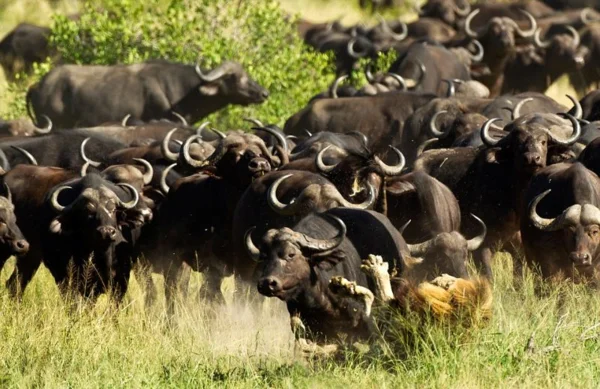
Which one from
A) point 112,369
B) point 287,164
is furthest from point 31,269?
point 112,369

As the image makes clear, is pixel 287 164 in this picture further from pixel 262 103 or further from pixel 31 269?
pixel 262 103

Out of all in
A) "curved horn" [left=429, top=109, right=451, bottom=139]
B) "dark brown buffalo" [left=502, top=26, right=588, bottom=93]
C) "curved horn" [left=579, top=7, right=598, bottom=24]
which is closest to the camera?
"curved horn" [left=429, top=109, right=451, bottom=139]

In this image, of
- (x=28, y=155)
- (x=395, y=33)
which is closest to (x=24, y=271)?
(x=28, y=155)

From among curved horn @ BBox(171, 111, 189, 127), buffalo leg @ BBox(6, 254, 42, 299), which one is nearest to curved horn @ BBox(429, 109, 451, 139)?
curved horn @ BBox(171, 111, 189, 127)

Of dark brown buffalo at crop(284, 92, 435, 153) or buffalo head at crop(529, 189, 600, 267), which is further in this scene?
dark brown buffalo at crop(284, 92, 435, 153)

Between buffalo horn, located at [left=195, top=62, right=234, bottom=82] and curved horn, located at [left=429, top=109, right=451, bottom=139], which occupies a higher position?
curved horn, located at [left=429, top=109, right=451, bottom=139]

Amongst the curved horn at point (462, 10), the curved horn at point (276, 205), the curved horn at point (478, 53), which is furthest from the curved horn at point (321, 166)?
the curved horn at point (462, 10)

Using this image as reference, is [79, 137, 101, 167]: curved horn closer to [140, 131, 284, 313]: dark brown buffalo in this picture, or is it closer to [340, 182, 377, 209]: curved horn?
[140, 131, 284, 313]: dark brown buffalo

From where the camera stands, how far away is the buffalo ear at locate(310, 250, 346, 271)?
980 centimetres

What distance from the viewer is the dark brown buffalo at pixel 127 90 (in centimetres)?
2398

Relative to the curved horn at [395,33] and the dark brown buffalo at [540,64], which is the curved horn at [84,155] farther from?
the curved horn at [395,33]

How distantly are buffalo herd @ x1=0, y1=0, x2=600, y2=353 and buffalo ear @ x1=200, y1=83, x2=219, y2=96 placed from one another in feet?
12.0

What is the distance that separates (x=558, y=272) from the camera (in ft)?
40.8

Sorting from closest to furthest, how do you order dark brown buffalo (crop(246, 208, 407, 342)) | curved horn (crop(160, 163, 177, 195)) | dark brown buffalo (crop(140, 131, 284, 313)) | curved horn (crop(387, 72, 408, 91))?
dark brown buffalo (crop(246, 208, 407, 342)) → dark brown buffalo (crop(140, 131, 284, 313)) → curved horn (crop(160, 163, 177, 195)) → curved horn (crop(387, 72, 408, 91))
